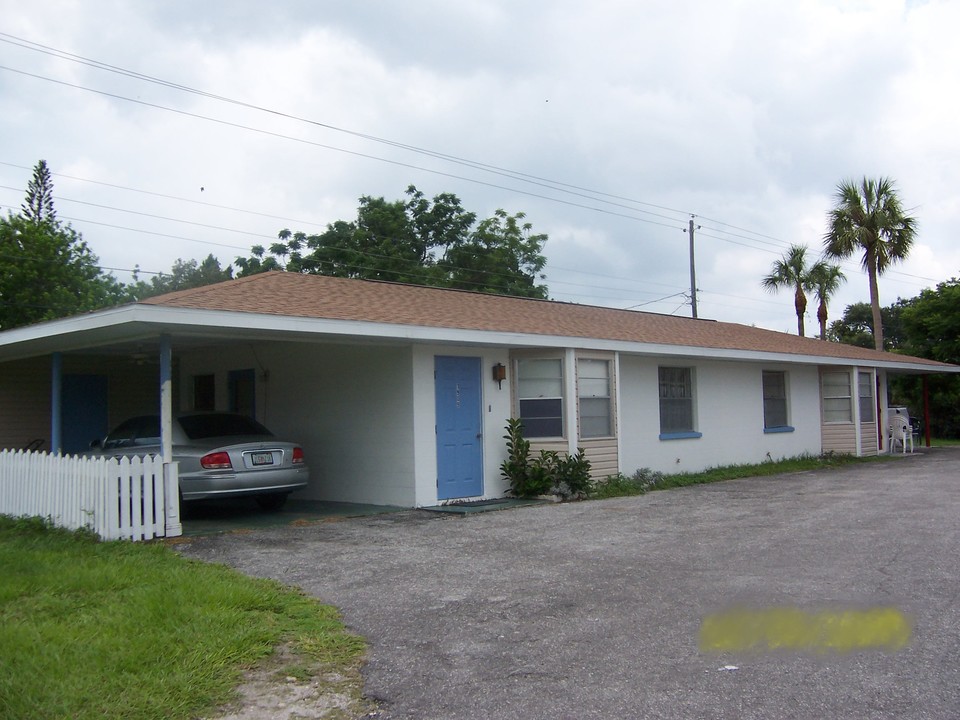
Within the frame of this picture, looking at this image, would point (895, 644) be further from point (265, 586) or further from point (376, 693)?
point (265, 586)

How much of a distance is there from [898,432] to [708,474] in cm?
964

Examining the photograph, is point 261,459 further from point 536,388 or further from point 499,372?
point 536,388

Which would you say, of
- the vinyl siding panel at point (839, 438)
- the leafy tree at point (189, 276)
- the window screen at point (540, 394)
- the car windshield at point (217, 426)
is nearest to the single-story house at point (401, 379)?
the window screen at point (540, 394)

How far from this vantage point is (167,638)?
5.41 metres

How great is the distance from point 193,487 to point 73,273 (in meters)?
19.5

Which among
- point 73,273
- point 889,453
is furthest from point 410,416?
point 73,273

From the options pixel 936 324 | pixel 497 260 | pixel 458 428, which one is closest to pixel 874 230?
pixel 936 324

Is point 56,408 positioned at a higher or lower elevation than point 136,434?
higher

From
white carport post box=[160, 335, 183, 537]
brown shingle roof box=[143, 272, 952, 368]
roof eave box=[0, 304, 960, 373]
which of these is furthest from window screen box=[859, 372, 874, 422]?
white carport post box=[160, 335, 183, 537]

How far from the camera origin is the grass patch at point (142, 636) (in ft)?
15.1

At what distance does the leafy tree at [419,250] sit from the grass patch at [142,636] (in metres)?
27.6

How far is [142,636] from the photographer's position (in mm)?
5434

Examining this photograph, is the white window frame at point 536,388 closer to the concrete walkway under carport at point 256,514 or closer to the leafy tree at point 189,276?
the concrete walkway under carport at point 256,514

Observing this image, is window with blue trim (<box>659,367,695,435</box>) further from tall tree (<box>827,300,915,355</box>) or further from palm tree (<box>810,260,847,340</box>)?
tall tree (<box>827,300,915,355</box>)
